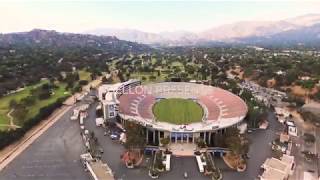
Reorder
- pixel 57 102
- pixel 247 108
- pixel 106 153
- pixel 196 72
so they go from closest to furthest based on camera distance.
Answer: pixel 106 153, pixel 247 108, pixel 57 102, pixel 196 72

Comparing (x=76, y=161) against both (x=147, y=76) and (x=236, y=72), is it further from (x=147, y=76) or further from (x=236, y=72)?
(x=236, y=72)

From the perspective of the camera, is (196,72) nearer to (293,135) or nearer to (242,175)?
(293,135)

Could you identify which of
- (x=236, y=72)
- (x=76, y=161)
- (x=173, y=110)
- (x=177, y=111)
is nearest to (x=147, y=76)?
(x=236, y=72)

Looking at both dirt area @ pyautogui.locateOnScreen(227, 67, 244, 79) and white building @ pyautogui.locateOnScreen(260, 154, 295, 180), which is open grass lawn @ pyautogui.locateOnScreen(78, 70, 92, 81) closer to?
dirt area @ pyautogui.locateOnScreen(227, 67, 244, 79)

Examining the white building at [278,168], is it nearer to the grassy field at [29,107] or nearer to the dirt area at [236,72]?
the grassy field at [29,107]

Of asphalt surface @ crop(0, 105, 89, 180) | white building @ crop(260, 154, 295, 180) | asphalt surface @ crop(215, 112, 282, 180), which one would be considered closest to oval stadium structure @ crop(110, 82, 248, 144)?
asphalt surface @ crop(215, 112, 282, 180)

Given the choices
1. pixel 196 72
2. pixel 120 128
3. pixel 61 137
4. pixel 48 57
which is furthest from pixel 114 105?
pixel 48 57
